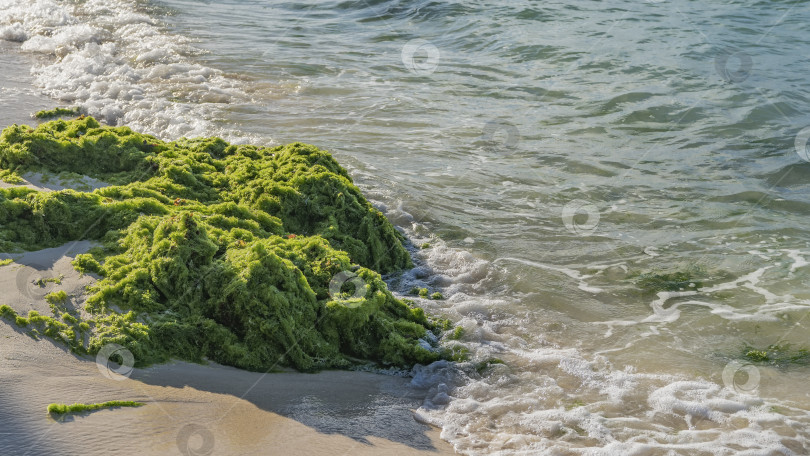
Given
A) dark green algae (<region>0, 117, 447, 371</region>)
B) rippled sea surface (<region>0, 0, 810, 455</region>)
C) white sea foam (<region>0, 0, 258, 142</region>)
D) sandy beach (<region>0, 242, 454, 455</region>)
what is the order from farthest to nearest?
white sea foam (<region>0, 0, 258, 142</region>)
rippled sea surface (<region>0, 0, 810, 455</region>)
dark green algae (<region>0, 117, 447, 371</region>)
sandy beach (<region>0, 242, 454, 455</region>)

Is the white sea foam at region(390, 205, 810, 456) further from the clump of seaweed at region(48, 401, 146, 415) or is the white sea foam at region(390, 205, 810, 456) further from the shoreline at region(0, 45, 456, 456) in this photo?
the clump of seaweed at region(48, 401, 146, 415)

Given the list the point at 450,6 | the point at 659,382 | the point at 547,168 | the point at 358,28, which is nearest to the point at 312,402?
the point at 659,382

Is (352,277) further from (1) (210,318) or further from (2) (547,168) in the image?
(2) (547,168)

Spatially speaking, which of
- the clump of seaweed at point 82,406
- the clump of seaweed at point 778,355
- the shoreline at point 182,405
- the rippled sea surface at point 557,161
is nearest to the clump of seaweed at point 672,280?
the rippled sea surface at point 557,161

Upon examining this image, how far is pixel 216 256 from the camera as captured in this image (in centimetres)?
443

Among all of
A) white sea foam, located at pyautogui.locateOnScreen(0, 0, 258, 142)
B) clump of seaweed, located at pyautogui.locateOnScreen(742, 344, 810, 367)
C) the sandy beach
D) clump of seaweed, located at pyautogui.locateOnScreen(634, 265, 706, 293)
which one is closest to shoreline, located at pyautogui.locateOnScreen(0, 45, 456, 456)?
the sandy beach

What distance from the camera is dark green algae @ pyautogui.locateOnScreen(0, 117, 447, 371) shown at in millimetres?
3967

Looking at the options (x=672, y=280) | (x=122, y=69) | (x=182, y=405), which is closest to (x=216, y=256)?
(x=182, y=405)

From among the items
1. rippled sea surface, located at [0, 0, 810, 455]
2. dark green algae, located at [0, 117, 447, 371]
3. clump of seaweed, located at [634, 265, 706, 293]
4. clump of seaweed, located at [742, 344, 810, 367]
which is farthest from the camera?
clump of seaweed, located at [634, 265, 706, 293]

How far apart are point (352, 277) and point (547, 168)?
4619mm

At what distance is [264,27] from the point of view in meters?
16.3

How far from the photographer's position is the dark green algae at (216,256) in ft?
13.0

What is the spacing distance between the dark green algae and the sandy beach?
14 cm

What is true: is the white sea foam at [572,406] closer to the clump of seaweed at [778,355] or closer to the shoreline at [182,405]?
the shoreline at [182,405]
